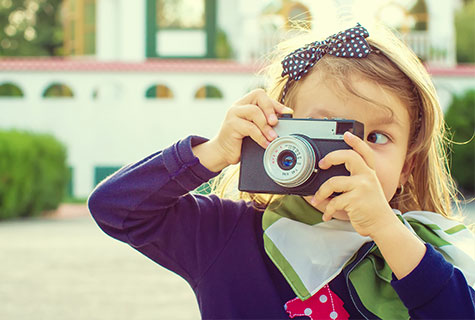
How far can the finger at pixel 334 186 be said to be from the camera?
144 centimetres

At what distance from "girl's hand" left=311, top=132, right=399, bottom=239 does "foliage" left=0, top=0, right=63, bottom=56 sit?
25839mm

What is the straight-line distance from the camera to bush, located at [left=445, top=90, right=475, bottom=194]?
1078cm

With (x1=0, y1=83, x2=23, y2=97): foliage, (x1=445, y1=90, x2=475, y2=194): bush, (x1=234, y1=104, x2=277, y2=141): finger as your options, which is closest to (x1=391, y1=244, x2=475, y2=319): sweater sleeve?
(x1=234, y1=104, x2=277, y2=141): finger

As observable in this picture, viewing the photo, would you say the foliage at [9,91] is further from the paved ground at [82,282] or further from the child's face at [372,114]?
the child's face at [372,114]

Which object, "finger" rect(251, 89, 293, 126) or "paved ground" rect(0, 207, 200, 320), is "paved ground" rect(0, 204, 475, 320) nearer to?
"paved ground" rect(0, 207, 200, 320)

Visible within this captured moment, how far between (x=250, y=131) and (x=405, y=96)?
39 cm

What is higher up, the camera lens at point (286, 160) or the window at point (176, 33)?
the window at point (176, 33)

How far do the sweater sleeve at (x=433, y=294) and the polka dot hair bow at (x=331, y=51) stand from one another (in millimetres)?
491

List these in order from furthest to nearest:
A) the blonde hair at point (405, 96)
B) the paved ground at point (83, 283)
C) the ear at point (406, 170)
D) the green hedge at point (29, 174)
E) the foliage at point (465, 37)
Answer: the foliage at point (465, 37) → the green hedge at point (29, 174) → the paved ground at point (83, 283) → the ear at point (406, 170) → the blonde hair at point (405, 96)

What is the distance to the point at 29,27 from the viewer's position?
2708 centimetres

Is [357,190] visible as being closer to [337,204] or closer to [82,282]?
[337,204]

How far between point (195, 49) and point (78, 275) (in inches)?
340

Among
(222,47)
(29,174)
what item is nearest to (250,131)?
(29,174)

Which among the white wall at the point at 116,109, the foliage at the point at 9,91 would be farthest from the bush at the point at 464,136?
the foliage at the point at 9,91
